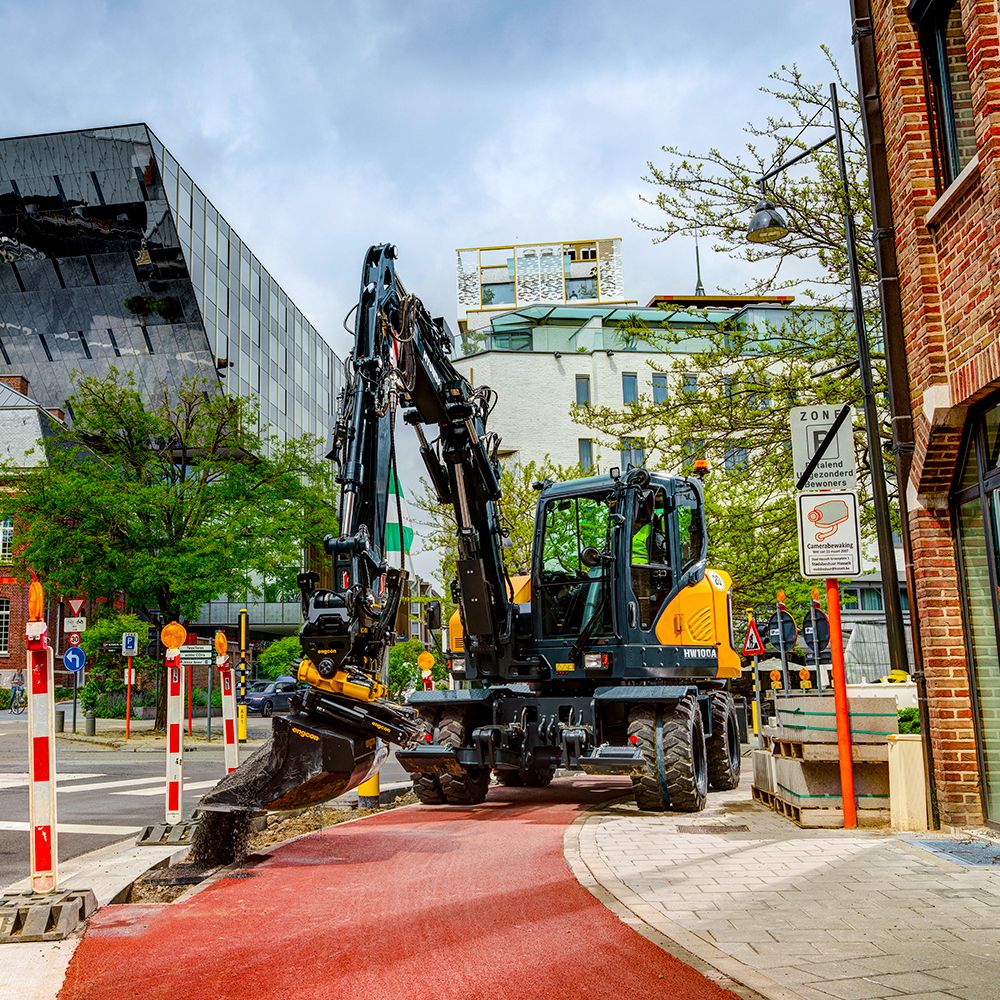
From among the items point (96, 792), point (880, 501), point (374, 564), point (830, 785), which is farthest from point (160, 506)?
point (830, 785)

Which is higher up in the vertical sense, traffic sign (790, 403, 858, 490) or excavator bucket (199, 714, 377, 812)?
traffic sign (790, 403, 858, 490)

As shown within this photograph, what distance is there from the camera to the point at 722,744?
12.5m

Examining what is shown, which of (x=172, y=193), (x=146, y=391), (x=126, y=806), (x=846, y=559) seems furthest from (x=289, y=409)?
(x=846, y=559)

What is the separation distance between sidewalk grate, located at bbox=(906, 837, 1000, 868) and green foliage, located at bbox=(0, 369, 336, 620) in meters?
20.9

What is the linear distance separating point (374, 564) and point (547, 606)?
414 centimetres

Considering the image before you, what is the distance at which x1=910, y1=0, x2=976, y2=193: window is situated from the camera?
862 centimetres

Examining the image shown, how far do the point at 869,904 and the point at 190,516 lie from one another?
77.6 feet

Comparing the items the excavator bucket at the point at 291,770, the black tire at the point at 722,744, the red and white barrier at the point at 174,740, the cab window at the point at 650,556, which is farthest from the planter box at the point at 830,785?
the red and white barrier at the point at 174,740

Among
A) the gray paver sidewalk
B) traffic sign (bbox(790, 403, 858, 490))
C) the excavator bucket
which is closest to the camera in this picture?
the gray paver sidewalk

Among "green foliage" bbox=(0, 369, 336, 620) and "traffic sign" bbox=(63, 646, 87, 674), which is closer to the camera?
"traffic sign" bbox=(63, 646, 87, 674)

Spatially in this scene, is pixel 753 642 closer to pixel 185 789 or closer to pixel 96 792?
pixel 185 789

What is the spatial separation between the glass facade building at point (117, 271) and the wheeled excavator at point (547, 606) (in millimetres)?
40002

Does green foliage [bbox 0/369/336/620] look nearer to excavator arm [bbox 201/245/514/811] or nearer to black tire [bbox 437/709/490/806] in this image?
excavator arm [bbox 201/245/514/811]

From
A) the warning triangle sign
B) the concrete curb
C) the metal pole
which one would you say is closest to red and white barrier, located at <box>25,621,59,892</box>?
the concrete curb
